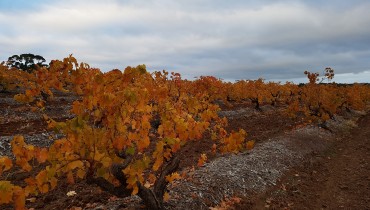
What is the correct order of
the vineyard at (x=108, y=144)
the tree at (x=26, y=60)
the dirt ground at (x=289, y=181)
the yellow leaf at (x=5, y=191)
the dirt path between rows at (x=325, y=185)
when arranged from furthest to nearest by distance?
the tree at (x=26, y=60)
the dirt path between rows at (x=325, y=185)
the dirt ground at (x=289, y=181)
the vineyard at (x=108, y=144)
the yellow leaf at (x=5, y=191)

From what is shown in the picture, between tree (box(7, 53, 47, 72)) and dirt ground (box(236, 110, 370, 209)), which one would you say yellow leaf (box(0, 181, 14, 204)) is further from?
tree (box(7, 53, 47, 72))

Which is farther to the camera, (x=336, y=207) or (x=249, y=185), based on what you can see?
(x=249, y=185)

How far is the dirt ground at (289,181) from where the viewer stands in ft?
37.4

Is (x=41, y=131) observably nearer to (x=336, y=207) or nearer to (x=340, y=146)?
(x=336, y=207)

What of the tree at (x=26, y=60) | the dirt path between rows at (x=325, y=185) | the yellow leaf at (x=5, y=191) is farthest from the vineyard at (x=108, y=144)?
the tree at (x=26, y=60)

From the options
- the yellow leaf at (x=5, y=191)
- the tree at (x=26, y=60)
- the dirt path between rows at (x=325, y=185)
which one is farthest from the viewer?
the tree at (x=26, y=60)

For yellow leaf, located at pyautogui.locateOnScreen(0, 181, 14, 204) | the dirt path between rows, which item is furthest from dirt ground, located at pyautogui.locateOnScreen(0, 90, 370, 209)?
yellow leaf, located at pyautogui.locateOnScreen(0, 181, 14, 204)

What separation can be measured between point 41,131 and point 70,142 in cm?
1861

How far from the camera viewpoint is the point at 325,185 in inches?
583

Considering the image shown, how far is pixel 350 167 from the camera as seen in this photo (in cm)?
1777

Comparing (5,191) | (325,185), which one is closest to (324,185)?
(325,185)

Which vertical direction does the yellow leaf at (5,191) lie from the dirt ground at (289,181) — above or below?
above

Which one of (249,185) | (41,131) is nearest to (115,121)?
(249,185)

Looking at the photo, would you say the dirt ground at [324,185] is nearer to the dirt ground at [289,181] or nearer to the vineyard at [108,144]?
the dirt ground at [289,181]
